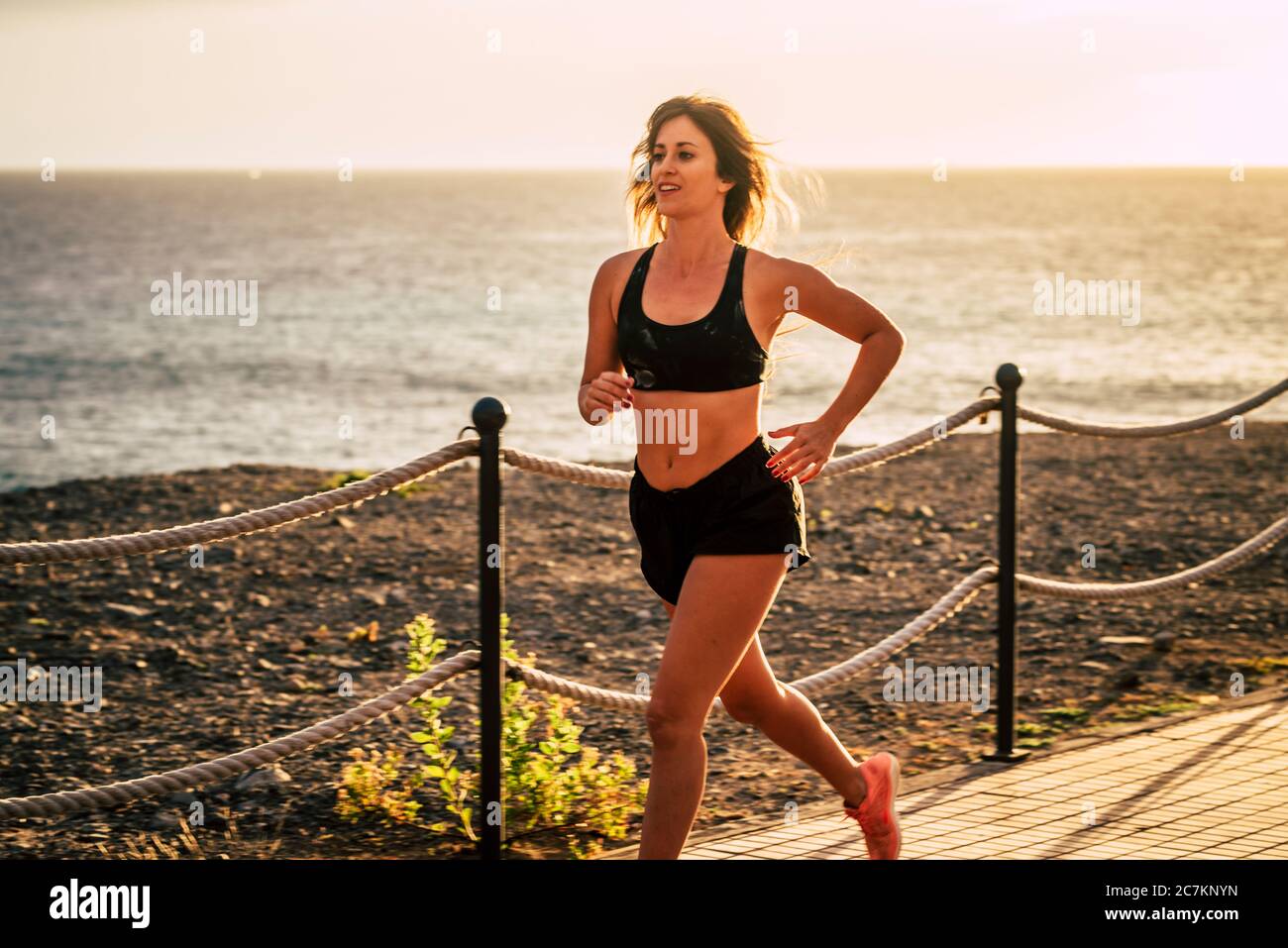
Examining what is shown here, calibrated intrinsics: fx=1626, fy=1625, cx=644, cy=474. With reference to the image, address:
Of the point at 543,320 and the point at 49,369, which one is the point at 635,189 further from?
the point at 543,320

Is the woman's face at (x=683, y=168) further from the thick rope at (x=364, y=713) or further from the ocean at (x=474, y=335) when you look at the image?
the thick rope at (x=364, y=713)

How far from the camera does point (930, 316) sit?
1996 inches

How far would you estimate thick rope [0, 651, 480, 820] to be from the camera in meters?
4.17

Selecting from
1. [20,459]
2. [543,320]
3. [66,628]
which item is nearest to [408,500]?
[66,628]

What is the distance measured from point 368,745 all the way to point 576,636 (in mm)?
2099

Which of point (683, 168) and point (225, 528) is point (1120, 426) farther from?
point (225, 528)

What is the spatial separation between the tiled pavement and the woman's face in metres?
1.96

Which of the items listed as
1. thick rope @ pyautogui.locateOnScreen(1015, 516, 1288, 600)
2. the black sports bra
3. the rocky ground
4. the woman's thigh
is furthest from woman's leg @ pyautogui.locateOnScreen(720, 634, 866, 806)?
thick rope @ pyautogui.locateOnScreen(1015, 516, 1288, 600)

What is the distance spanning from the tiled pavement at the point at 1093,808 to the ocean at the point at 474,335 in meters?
1.58

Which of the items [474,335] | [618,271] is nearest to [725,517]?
[618,271]

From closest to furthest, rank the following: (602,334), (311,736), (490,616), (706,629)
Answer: (706,629), (602,334), (311,736), (490,616)

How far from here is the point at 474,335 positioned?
4734cm

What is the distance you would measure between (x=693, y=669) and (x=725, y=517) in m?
0.37

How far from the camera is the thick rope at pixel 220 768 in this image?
13.7ft
